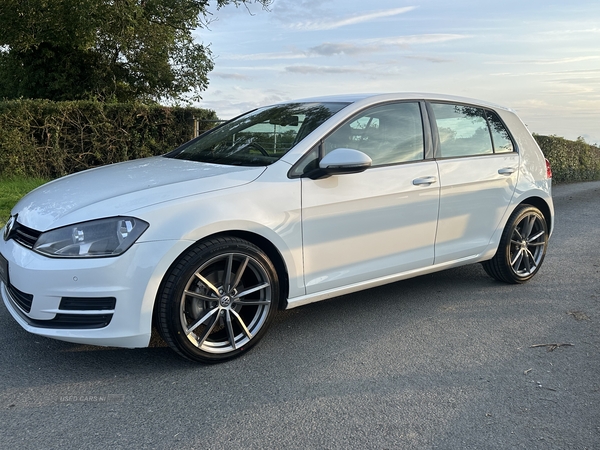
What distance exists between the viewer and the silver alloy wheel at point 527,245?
16.9ft

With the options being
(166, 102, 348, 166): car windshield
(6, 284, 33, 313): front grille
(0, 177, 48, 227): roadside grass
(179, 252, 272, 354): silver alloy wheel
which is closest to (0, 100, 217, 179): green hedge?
(0, 177, 48, 227): roadside grass

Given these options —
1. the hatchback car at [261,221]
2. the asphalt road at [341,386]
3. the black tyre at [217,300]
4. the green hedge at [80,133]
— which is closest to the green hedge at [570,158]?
the green hedge at [80,133]

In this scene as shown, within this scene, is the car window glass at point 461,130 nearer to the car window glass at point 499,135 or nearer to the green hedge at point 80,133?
the car window glass at point 499,135

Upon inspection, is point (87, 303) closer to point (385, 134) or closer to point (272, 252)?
point (272, 252)

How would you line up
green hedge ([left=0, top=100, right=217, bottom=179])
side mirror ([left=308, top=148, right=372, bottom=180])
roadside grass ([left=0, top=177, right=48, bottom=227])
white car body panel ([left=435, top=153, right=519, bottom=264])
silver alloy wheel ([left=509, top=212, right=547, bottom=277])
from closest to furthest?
side mirror ([left=308, top=148, right=372, bottom=180]) → white car body panel ([left=435, top=153, right=519, bottom=264]) → silver alloy wheel ([left=509, top=212, right=547, bottom=277]) → roadside grass ([left=0, top=177, right=48, bottom=227]) → green hedge ([left=0, top=100, right=217, bottom=179])

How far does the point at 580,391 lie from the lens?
10.5 feet

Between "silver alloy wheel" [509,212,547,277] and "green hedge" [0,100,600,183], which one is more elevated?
"green hedge" [0,100,600,183]

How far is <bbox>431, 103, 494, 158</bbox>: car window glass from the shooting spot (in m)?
4.56

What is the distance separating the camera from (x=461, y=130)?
15.5 ft

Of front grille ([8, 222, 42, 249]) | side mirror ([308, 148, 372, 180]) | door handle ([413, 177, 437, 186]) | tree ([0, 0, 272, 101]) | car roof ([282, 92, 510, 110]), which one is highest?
tree ([0, 0, 272, 101])

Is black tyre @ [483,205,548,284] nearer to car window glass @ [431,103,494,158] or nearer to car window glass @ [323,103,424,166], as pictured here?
car window glass @ [431,103,494,158]

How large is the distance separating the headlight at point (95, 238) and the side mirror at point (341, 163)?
3.97 ft

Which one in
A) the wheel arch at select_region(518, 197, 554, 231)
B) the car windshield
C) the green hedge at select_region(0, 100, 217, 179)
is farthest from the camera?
the green hedge at select_region(0, 100, 217, 179)

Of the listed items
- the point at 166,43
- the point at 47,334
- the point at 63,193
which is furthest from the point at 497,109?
the point at 166,43
